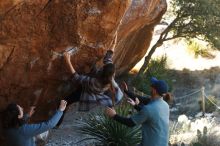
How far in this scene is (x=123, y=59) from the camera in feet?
53.8

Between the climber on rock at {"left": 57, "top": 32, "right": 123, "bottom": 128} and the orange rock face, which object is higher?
the orange rock face

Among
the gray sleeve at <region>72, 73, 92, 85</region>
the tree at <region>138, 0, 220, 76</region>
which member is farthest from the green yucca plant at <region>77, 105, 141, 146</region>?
the tree at <region>138, 0, 220, 76</region>

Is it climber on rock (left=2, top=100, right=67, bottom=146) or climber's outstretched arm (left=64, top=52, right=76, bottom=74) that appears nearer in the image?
climber on rock (left=2, top=100, right=67, bottom=146)

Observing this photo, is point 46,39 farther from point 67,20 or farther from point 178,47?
point 178,47

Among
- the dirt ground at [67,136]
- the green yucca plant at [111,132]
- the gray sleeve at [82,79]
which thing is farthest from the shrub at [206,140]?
the gray sleeve at [82,79]

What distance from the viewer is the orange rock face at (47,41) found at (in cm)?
711

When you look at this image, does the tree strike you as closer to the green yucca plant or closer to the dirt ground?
the dirt ground

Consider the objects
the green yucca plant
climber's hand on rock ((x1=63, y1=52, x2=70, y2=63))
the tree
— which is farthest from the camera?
the tree

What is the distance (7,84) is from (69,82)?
1.10m

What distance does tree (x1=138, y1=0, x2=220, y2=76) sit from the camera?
17406 mm

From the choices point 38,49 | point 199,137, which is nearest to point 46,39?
point 38,49

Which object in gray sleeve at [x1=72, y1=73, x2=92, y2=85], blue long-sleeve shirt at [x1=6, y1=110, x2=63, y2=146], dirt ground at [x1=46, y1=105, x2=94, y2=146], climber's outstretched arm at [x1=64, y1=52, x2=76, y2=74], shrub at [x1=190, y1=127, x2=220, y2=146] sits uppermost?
climber's outstretched arm at [x1=64, y1=52, x2=76, y2=74]

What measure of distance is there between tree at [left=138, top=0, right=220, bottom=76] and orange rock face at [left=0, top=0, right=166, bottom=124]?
32.2ft

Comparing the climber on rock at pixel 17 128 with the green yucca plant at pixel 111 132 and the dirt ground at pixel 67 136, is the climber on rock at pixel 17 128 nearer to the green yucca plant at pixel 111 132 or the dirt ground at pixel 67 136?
the green yucca plant at pixel 111 132
